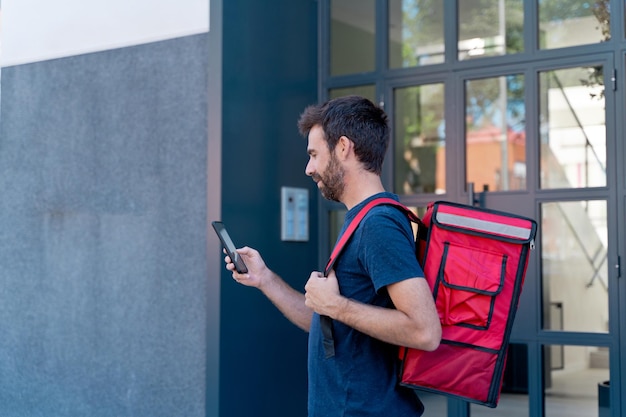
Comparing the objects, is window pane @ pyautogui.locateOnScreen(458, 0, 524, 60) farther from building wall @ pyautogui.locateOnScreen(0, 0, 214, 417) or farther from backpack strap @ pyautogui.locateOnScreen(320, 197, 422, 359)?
backpack strap @ pyautogui.locateOnScreen(320, 197, 422, 359)

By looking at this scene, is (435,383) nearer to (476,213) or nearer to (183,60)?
(476,213)

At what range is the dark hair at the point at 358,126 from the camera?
9.02 feet

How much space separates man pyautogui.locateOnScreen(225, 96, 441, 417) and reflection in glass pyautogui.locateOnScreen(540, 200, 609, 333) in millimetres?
2393

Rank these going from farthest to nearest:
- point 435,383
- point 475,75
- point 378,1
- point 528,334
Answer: point 378,1, point 475,75, point 528,334, point 435,383

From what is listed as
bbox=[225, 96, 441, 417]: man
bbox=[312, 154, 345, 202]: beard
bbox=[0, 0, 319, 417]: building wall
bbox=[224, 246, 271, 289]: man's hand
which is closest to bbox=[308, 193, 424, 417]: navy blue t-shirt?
bbox=[225, 96, 441, 417]: man

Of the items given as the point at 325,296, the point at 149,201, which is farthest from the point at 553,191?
the point at 325,296

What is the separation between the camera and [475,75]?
517cm

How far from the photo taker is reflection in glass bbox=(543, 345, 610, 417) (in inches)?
200

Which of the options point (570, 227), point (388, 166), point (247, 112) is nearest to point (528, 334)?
point (570, 227)

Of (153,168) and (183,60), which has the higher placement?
(183,60)

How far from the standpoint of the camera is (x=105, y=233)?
549 centimetres

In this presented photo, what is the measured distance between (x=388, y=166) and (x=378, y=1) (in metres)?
1.04

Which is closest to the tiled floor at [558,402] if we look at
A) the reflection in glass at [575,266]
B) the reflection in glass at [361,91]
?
the reflection in glass at [575,266]

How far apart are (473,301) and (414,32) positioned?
10.5 ft
